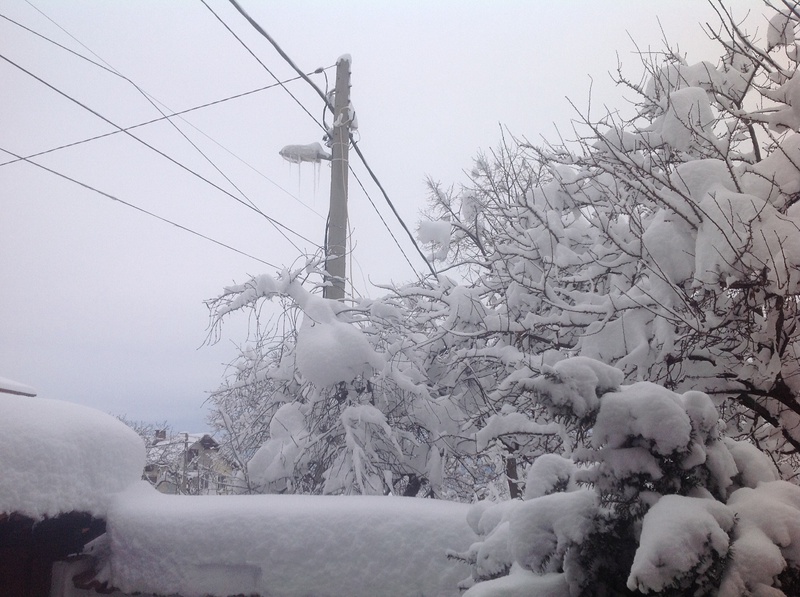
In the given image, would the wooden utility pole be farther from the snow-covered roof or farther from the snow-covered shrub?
the snow-covered shrub

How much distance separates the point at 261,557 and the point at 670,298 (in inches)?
131

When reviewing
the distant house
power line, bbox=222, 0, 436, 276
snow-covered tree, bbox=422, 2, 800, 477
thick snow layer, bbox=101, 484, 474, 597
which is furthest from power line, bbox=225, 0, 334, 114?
the distant house

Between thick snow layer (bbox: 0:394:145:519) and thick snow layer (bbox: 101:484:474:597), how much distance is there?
0.29 metres

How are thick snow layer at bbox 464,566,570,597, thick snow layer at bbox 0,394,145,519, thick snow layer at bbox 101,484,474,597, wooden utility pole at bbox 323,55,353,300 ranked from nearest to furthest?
thick snow layer at bbox 464,566,570,597 → thick snow layer at bbox 101,484,474,597 → thick snow layer at bbox 0,394,145,519 → wooden utility pole at bbox 323,55,353,300

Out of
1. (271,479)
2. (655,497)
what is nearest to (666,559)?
(655,497)

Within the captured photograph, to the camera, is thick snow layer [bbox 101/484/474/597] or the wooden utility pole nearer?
thick snow layer [bbox 101/484/474/597]

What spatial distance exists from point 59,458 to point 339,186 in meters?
4.70

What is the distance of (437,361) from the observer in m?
6.93

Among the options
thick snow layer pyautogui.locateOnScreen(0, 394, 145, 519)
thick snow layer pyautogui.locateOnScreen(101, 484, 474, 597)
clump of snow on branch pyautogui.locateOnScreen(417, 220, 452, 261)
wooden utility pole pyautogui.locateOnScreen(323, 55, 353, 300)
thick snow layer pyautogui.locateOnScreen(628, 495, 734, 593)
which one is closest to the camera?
thick snow layer pyautogui.locateOnScreen(628, 495, 734, 593)

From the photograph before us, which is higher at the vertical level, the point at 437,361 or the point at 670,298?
the point at 670,298

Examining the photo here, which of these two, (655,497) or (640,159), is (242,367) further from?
(655,497)

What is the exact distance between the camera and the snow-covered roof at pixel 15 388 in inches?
208

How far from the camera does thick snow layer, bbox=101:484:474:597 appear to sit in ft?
10.7

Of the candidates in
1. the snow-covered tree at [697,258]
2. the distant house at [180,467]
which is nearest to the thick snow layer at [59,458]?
the snow-covered tree at [697,258]
